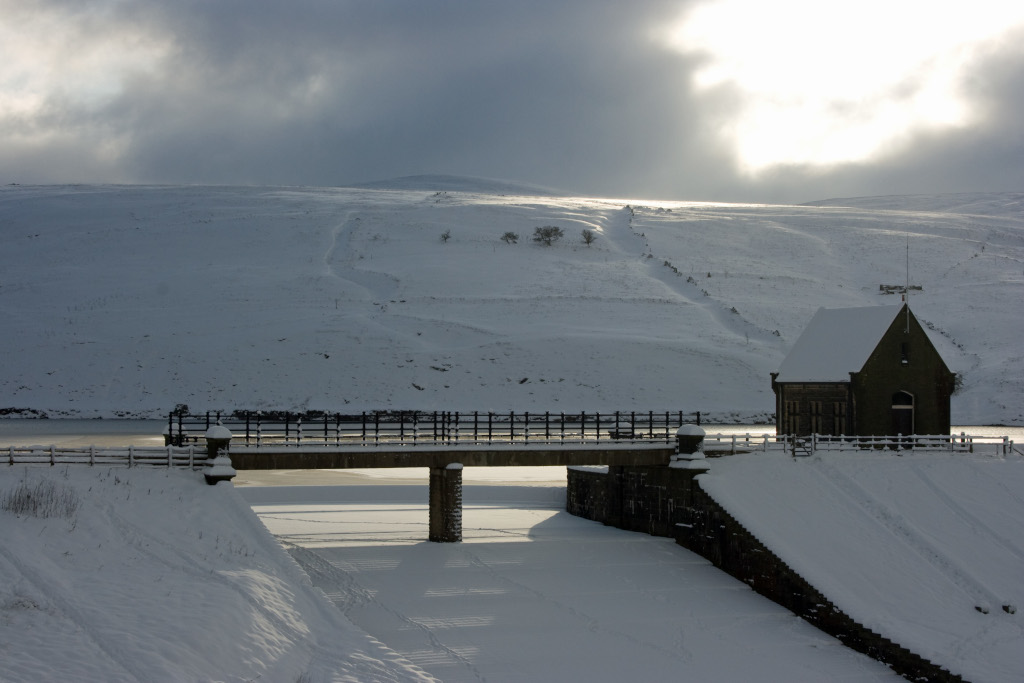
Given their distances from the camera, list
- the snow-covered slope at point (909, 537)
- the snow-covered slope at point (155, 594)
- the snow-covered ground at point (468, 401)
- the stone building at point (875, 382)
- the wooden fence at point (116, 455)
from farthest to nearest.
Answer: the stone building at point (875, 382) → the wooden fence at point (116, 455) → the snow-covered slope at point (909, 537) → the snow-covered ground at point (468, 401) → the snow-covered slope at point (155, 594)

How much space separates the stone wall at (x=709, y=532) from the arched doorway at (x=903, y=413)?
11769mm

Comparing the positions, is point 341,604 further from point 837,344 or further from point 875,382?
point 837,344

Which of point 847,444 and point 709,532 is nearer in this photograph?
point 709,532

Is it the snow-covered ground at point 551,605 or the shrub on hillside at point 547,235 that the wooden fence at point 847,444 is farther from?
the shrub on hillside at point 547,235

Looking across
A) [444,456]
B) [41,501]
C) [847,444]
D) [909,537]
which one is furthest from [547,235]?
[41,501]

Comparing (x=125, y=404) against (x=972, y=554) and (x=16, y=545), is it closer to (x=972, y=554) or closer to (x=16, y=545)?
(x=16, y=545)

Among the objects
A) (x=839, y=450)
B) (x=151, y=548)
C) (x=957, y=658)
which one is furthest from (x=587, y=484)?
(x=151, y=548)

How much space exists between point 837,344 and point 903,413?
400 cm

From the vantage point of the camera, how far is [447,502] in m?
33.7

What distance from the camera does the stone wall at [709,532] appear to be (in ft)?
84.1

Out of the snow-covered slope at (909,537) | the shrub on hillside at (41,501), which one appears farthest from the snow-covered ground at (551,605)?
the shrub on hillside at (41,501)

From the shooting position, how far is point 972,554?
99.4ft

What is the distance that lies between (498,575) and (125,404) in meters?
48.9

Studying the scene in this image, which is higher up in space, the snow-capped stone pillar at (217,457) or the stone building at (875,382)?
the stone building at (875,382)
